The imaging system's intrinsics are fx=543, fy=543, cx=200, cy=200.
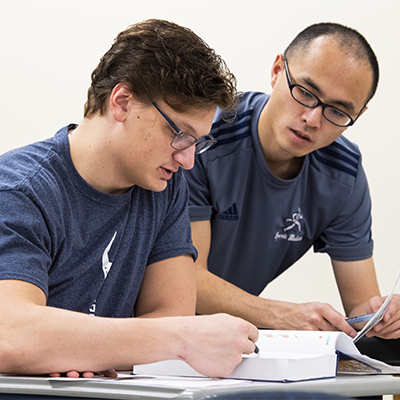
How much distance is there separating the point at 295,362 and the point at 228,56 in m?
2.21

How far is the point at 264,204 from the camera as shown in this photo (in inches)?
63.7

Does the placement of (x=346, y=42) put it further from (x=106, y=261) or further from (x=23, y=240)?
(x=23, y=240)

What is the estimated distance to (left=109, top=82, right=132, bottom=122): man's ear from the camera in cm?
102

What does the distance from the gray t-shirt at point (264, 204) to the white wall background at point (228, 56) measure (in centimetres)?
105

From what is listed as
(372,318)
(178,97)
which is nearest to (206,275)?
(372,318)

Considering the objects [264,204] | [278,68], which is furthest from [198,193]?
[278,68]

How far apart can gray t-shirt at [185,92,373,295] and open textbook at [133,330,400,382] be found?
23.8 inches

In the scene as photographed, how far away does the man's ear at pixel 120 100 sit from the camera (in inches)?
40.0

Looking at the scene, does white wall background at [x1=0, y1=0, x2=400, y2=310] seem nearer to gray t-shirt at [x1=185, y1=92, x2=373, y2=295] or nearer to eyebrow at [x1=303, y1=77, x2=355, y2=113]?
gray t-shirt at [x1=185, y1=92, x2=373, y2=295]

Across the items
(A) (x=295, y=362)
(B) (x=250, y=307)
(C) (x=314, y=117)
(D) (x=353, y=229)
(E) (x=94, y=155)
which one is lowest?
(B) (x=250, y=307)

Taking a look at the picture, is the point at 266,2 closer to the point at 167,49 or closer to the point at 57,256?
the point at 167,49

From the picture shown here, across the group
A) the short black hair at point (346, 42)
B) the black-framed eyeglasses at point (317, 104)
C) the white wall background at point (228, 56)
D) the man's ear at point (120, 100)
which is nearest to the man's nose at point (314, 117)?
the black-framed eyeglasses at point (317, 104)

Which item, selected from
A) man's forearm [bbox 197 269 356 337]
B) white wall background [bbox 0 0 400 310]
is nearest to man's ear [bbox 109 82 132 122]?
man's forearm [bbox 197 269 356 337]

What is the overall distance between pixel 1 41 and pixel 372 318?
2.24 metres
